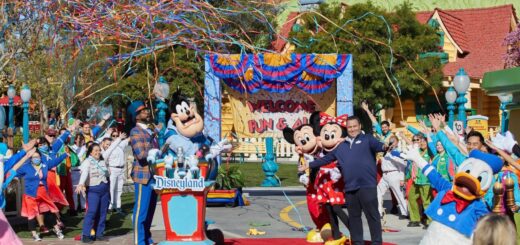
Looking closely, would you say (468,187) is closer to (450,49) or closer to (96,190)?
(96,190)

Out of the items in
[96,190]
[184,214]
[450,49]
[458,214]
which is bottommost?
[184,214]

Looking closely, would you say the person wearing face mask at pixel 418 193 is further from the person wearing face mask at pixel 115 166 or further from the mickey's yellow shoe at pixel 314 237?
the person wearing face mask at pixel 115 166

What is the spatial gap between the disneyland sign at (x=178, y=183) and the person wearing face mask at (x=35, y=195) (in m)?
3.06

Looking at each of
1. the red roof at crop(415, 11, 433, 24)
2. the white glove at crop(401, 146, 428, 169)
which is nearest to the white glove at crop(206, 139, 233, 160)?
the white glove at crop(401, 146, 428, 169)

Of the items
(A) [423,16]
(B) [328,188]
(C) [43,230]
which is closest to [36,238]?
(C) [43,230]

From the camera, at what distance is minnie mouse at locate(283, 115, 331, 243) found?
40.7 feet

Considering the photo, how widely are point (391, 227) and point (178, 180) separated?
16.3 feet

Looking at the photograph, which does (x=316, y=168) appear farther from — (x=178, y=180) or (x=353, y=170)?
(x=178, y=180)

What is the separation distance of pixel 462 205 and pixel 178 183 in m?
3.68

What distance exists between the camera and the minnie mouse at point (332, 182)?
11922mm

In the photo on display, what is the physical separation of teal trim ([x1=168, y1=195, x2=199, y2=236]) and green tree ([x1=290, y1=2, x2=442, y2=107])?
904 inches

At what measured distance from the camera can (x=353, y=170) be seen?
11305mm

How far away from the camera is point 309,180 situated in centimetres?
1251

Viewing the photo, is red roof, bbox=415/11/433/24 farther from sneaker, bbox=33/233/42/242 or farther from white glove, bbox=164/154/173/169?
white glove, bbox=164/154/173/169
